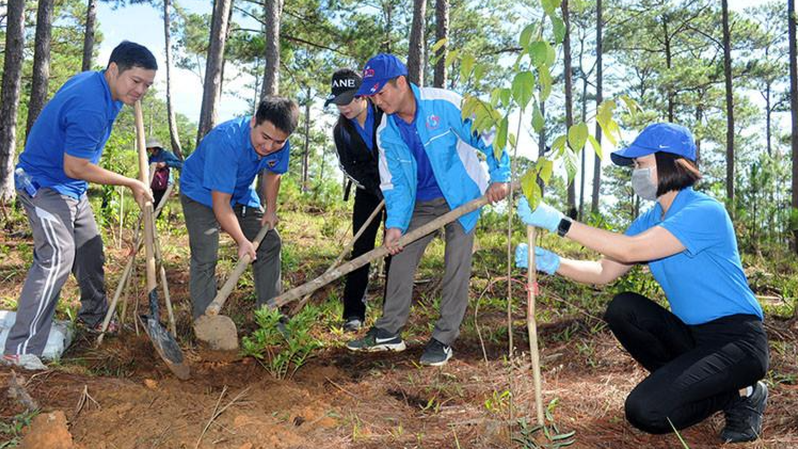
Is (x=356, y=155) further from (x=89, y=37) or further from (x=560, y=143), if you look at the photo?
(x=89, y=37)

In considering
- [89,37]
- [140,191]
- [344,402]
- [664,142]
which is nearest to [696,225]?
[664,142]

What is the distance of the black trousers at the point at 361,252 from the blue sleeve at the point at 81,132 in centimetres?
181

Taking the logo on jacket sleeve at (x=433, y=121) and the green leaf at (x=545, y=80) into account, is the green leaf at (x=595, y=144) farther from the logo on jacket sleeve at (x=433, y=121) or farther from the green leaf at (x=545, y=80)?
the logo on jacket sleeve at (x=433, y=121)

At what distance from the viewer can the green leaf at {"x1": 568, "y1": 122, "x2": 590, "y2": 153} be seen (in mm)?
1938

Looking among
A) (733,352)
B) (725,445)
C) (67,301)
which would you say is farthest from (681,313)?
(67,301)

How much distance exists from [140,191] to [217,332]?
96 cm

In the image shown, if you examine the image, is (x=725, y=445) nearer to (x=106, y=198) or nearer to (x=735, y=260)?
(x=735, y=260)

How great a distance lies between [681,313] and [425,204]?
1623 mm

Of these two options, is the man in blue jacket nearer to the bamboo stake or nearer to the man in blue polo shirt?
the man in blue polo shirt

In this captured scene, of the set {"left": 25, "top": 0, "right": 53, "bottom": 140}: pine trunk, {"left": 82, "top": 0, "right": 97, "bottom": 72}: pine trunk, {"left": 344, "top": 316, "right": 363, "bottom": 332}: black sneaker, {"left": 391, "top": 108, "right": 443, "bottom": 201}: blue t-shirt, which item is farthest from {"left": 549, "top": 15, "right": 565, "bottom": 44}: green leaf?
{"left": 82, "top": 0, "right": 97, "bottom": 72}: pine trunk

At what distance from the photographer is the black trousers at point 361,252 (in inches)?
164

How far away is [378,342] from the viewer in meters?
3.56

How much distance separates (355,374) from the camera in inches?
127

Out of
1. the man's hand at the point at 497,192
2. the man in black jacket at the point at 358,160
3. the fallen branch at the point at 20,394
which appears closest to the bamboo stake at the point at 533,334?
the man's hand at the point at 497,192
